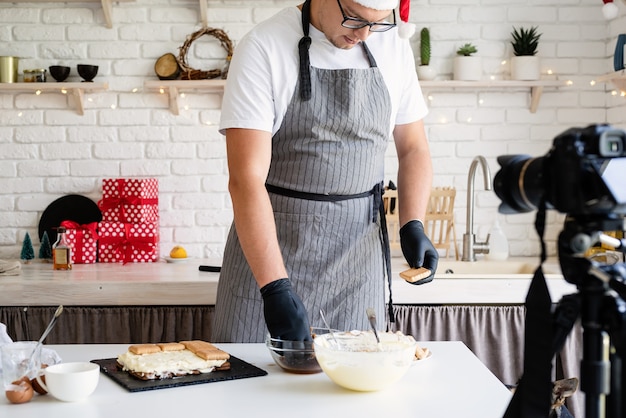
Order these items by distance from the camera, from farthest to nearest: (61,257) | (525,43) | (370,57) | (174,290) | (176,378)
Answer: (525,43)
(61,257)
(174,290)
(370,57)
(176,378)

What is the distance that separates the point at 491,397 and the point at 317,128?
2.85 ft

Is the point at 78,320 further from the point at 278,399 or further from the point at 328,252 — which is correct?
the point at 278,399

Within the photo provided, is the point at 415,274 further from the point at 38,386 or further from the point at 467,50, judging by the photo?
the point at 467,50

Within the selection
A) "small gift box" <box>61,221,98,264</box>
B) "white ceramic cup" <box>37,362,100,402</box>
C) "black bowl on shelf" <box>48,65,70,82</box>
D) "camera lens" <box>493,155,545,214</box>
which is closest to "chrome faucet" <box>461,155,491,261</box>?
"small gift box" <box>61,221,98,264</box>

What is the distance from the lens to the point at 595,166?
0.87 m

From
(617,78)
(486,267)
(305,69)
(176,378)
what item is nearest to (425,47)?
(617,78)

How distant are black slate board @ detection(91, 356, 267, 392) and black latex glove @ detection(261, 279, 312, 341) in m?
0.10

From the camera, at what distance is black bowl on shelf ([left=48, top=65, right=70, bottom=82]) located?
3.59 meters

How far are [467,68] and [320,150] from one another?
1.81m

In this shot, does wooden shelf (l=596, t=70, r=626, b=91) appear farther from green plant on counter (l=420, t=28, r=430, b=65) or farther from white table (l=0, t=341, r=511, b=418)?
white table (l=0, t=341, r=511, b=418)

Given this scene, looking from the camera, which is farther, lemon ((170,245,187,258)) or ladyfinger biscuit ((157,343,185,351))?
lemon ((170,245,187,258))

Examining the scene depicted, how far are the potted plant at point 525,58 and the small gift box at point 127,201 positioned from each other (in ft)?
5.68

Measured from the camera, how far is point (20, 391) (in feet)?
4.69

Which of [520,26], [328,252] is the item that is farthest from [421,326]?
[520,26]
